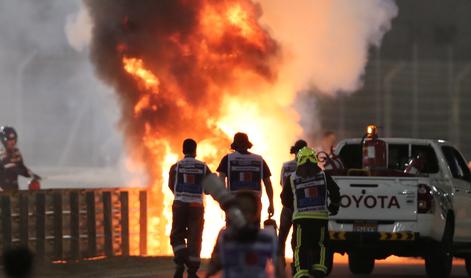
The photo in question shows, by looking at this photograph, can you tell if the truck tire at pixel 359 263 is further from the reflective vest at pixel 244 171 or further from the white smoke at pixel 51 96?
the white smoke at pixel 51 96

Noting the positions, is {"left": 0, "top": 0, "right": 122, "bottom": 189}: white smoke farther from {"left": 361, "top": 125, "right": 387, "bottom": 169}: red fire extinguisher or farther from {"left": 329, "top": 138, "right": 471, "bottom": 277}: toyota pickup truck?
{"left": 329, "top": 138, "right": 471, "bottom": 277}: toyota pickup truck

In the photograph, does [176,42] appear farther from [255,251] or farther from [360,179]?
[255,251]

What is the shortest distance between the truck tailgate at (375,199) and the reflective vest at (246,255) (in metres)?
8.97

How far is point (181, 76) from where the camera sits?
28.9 metres

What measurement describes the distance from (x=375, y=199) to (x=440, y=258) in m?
1.13

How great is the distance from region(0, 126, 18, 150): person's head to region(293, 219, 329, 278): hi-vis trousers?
20.9 metres

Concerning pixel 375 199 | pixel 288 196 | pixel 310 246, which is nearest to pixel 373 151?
pixel 375 199

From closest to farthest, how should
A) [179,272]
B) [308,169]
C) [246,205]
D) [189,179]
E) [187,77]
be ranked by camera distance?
[246,205], [308,169], [179,272], [189,179], [187,77]

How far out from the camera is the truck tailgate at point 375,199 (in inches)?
712

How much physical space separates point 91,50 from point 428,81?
75.3ft

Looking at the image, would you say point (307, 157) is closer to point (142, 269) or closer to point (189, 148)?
point (189, 148)

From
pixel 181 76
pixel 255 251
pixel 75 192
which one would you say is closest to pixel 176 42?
pixel 181 76

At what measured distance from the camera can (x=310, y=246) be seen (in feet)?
49.8

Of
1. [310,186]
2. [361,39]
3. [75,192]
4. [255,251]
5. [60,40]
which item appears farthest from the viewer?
[60,40]
